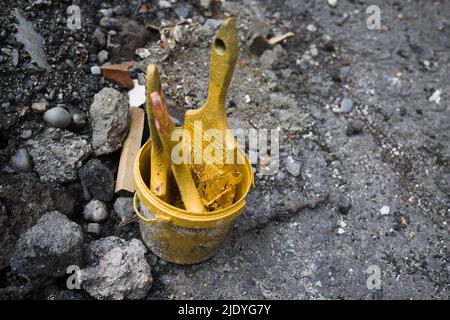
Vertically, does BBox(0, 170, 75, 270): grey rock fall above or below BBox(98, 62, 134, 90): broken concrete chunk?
below

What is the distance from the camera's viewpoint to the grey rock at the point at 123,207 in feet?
7.14

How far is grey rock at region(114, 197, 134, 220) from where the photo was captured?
2.18m

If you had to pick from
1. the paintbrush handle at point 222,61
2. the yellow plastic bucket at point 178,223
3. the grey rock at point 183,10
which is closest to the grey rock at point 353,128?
the yellow plastic bucket at point 178,223

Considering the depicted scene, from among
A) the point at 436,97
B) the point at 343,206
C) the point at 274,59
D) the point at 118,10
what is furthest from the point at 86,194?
the point at 436,97

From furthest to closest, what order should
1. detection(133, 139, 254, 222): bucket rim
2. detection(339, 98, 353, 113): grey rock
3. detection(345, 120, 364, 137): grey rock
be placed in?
detection(339, 98, 353, 113): grey rock → detection(345, 120, 364, 137): grey rock → detection(133, 139, 254, 222): bucket rim

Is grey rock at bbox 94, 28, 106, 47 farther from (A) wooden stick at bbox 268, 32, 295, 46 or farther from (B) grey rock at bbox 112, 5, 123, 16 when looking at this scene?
(A) wooden stick at bbox 268, 32, 295, 46

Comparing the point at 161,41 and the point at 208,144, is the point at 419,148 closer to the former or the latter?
the point at 208,144

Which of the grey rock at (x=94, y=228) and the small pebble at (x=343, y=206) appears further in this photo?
the small pebble at (x=343, y=206)

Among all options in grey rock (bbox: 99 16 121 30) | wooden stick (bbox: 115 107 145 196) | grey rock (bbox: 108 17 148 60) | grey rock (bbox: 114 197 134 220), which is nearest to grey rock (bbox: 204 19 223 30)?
grey rock (bbox: 108 17 148 60)

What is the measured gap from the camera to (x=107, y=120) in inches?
87.1

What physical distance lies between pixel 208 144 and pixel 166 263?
1.68ft

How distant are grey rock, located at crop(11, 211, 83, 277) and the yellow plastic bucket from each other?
25cm

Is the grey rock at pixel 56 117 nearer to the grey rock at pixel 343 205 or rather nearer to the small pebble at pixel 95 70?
the small pebble at pixel 95 70

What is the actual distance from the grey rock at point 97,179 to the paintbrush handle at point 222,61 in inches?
21.5
